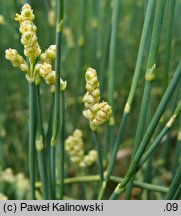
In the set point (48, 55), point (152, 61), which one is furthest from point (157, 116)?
point (48, 55)

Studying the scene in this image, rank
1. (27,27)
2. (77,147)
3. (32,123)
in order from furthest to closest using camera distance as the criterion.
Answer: (77,147), (32,123), (27,27)

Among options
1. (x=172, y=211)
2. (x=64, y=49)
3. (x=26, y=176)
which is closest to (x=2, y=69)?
(x=64, y=49)

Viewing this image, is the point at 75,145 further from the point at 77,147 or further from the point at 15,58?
the point at 15,58

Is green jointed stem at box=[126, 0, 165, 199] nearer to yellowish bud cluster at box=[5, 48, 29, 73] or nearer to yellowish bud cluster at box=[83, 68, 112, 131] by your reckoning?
yellowish bud cluster at box=[83, 68, 112, 131]

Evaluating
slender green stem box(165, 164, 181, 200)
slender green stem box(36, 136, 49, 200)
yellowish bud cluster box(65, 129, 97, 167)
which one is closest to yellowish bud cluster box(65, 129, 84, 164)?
yellowish bud cluster box(65, 129, 97, 167)

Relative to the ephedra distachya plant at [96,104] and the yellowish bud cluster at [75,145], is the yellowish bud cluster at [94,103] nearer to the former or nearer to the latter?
the ephedra distachya plant at [96,104]

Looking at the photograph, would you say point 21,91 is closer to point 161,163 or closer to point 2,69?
point 2,69
